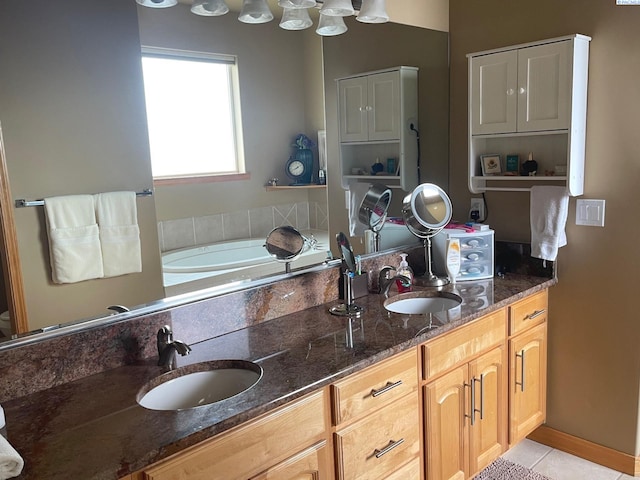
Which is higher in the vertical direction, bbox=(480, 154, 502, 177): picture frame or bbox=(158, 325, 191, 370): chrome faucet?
bbox=(480, 154, 502, 177): picture frame

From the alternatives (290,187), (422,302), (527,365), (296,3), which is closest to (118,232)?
(290,187)

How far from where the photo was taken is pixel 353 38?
7.88 ft

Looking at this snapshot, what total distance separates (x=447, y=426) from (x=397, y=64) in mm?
1650

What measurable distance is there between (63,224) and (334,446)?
1034 mm

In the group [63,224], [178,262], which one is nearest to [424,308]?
[178,262]

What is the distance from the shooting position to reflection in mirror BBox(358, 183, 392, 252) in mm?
2500

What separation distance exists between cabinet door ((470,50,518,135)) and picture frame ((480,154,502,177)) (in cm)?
15

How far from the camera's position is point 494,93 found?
8.18ft

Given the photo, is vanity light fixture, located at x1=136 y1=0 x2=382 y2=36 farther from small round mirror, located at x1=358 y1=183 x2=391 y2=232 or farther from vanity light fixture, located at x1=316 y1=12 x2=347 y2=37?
small round mirror, located at x1=358 y1=183 x2=391 y2=232

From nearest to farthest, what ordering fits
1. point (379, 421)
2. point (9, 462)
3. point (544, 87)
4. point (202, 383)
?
1. point (9, 462)
2. point (202, 383)
3. point (379, 421)
4. point (544, 87)

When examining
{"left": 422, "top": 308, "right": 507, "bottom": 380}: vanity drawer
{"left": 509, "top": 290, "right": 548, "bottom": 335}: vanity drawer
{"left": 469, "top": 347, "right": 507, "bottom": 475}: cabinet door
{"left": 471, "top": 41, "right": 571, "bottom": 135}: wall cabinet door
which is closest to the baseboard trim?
{"left": 469, "top": 347, "right": 507, "bottom": 475}: cabinet door

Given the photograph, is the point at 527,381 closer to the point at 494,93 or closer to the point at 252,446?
the point at 494,93

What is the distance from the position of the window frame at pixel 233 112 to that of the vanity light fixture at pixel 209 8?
13 cm

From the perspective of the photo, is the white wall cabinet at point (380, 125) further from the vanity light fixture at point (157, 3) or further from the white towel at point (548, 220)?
the vanity light fixture at point (157, 3)
